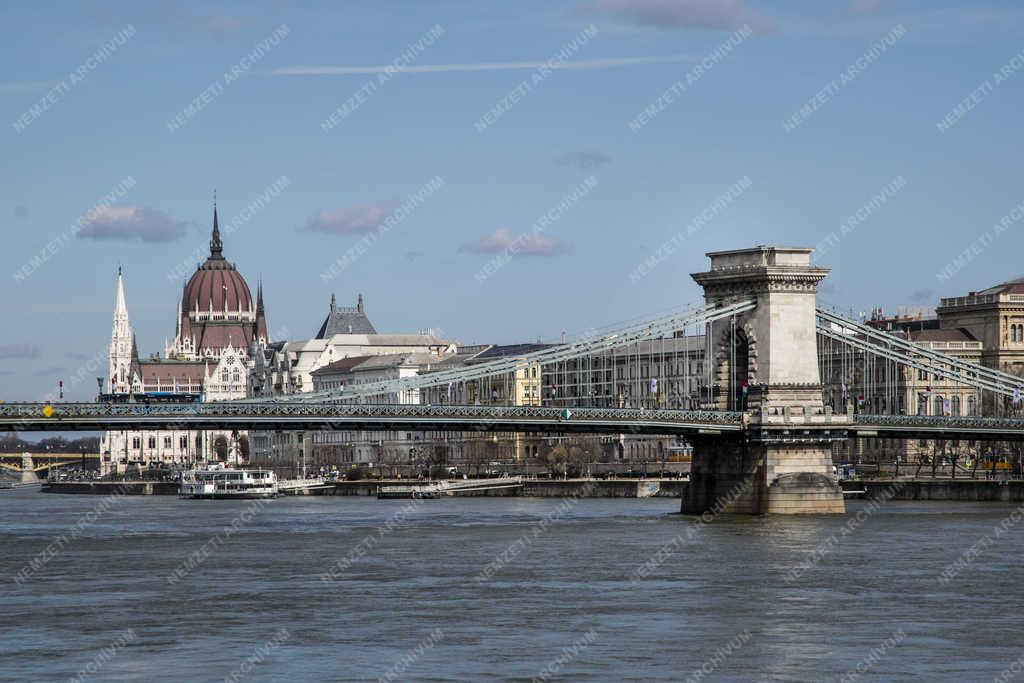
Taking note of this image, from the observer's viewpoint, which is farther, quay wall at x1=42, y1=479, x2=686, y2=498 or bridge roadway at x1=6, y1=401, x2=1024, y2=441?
quay wall at x1=42, y1=479, x2=686, y2=498

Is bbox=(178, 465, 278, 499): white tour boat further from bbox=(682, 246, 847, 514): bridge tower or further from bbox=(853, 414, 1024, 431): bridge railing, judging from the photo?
bbox=(682, 246, 847, 514): bridge tower

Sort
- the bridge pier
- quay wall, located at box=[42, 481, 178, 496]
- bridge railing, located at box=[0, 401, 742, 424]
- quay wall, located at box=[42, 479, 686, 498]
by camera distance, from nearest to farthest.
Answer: bridge railing, located at box=[0, 401, 742, 424] → the bridge pier → quay wall, located at box=[42, 479, 686, 498] → quay wall, located at box=[42, 481, 178, 496]

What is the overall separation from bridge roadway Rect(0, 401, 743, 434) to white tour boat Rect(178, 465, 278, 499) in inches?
2396

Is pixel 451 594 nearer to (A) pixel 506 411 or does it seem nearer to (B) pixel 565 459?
(A) pixel 506 411

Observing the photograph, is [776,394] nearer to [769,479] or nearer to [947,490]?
[769,479]

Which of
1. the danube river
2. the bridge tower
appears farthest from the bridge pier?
the danube river

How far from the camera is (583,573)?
56188mm

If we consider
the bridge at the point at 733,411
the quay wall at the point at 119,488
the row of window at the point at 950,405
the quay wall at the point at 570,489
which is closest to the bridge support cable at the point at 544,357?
the bridge at the point at 733,411

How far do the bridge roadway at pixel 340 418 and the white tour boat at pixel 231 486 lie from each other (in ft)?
200

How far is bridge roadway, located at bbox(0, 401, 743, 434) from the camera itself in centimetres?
7050

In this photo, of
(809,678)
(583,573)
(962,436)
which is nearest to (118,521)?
(962,436)

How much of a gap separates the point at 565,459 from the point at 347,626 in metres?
100

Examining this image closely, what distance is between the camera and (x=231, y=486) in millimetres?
142750

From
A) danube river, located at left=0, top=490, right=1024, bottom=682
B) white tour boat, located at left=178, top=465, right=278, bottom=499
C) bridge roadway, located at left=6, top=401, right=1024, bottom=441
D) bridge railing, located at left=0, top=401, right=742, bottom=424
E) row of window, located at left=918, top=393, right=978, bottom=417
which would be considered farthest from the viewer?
white tour boat, located at left=178, top=465, right=278, bottom=499
